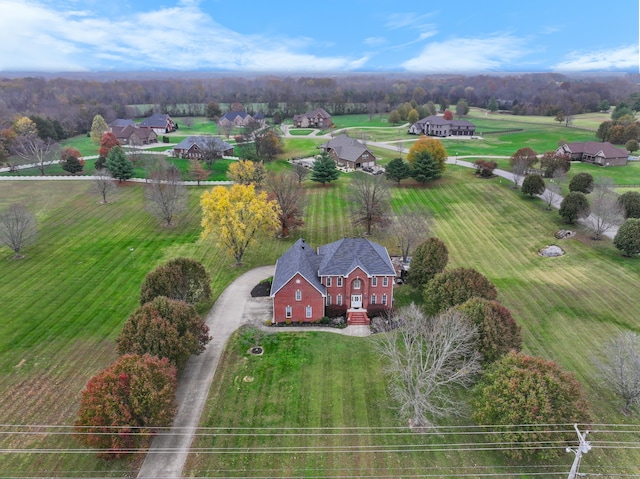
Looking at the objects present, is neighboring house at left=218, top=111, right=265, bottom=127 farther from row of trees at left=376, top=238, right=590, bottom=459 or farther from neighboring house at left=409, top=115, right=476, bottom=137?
row of trees at left=376, top=238, right=590, bottom=459

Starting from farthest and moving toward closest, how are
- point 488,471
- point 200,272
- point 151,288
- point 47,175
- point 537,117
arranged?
point 537,117
point 47,175
point 200,272
point 151,288
point 488,471

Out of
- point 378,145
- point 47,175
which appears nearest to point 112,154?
point 47,175

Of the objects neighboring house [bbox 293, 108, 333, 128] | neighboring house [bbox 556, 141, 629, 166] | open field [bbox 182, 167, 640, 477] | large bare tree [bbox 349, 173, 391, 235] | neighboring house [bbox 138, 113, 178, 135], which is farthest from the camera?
neighboring house [bbox 293, 108, 333, 128]

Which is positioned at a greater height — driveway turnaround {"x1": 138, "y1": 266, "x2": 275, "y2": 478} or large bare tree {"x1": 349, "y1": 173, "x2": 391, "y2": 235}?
large bare tree {"x1": 349, "y1": 173, "x2": 391, "y2": 235}

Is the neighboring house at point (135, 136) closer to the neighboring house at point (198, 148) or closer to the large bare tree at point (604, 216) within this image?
the neighboring house at point (198, 148)

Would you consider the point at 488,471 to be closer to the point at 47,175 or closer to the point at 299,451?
the point at 299,451

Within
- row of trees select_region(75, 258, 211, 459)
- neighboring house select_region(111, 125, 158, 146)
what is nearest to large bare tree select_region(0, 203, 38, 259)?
row of trees select_region(75, 258, 211, 459)

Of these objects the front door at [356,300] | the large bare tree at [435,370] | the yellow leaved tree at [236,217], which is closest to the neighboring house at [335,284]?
the front door at [356,300]
